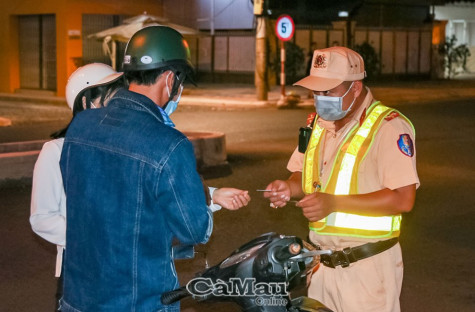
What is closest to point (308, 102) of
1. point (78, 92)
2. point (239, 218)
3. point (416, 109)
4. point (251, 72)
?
point (416, 109)

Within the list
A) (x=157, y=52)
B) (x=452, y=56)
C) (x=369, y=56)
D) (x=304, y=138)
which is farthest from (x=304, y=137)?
(x=452, y=56)

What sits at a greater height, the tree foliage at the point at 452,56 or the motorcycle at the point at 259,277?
the tree foliage at the point at 452,56

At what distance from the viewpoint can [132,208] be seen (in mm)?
2723

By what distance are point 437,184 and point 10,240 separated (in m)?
5.73

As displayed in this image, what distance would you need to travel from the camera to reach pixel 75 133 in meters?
2.91

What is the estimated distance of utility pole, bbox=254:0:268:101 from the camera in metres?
24.4

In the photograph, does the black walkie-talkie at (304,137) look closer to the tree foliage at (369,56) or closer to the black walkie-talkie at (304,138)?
the black walkie-talkie at (304,138)

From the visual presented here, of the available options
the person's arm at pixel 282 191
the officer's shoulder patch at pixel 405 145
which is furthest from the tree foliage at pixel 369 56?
the officer's shoulder patch at pixel 405 145

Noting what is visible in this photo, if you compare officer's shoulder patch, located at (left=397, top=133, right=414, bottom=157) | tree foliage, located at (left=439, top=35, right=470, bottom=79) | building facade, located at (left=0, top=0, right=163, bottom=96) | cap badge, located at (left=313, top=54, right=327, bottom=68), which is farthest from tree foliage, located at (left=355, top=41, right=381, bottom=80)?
officer's shoulder patch, located at (left=397, top=133, right=414, bottom=157)

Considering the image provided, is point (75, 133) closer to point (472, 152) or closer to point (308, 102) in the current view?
point (472, 152)

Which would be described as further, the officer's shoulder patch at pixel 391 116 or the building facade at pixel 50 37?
the building facade at pixel 50 37

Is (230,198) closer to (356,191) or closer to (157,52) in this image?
(157,52)

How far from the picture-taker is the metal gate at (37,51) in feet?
99.4

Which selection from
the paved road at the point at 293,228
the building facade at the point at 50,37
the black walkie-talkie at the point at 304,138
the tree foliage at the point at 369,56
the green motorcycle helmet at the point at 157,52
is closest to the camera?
the green motorcycle helmet at the point at 157,52
